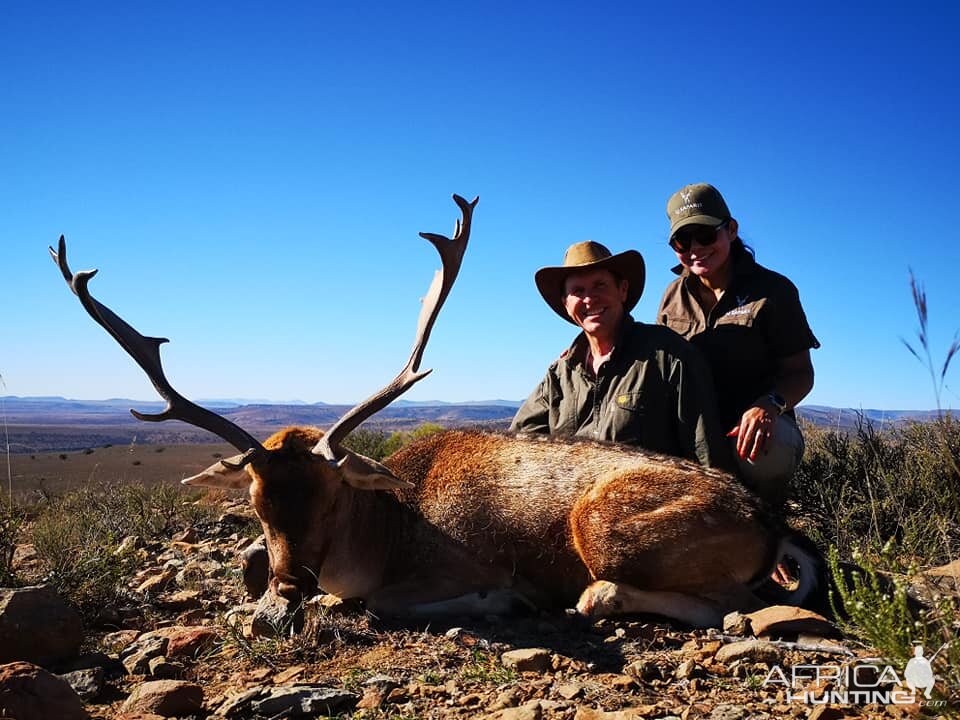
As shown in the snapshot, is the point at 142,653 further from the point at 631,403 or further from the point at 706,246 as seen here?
the point at 706,246

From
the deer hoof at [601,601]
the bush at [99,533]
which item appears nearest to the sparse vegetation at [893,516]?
the deer hoof at [601,601]

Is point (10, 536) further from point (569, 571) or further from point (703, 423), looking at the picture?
point (703, 423)

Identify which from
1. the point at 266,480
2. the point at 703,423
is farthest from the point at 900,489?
the point at 266,480

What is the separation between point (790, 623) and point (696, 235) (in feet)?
10.9

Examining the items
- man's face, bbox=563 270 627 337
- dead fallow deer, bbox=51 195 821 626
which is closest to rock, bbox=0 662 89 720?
dead fallow deer, bbox=51 195 821 626

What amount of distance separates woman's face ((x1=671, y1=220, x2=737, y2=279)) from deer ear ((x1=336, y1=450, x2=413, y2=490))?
10.1ft

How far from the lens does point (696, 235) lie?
20.9 ft

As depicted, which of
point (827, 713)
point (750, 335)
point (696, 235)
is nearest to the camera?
point (827, 713)

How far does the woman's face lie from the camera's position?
6332 mm

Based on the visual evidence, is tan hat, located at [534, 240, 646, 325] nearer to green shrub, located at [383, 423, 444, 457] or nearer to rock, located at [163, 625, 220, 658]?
rock, located at [163, 625, 220, 658]

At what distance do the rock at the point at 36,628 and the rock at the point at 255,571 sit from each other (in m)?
1.35

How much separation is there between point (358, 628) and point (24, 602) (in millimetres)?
1846

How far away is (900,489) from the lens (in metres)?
6.63

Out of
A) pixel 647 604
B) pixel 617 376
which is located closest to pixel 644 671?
pixel 647 604
